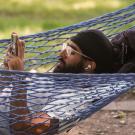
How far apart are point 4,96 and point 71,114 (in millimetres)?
347

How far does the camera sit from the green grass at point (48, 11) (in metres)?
7.04

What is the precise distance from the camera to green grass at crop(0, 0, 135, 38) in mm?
7035

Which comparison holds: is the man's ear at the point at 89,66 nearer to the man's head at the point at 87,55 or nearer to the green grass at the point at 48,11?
the man's head at the point at 87,55

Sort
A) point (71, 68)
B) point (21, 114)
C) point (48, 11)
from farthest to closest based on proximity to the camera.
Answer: point (48, 11), point (71, 68), point (21, 114)

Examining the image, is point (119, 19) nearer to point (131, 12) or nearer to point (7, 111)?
point (131, 12)

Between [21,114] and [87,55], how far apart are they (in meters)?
0.51

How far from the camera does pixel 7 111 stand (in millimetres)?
2922

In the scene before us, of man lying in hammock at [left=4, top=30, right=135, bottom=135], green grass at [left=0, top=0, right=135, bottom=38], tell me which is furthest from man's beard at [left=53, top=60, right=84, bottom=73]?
green grass at [left=0, top=0, right=135, bottom=38]

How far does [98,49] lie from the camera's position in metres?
3.22

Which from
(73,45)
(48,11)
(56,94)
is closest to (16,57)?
(56,94)

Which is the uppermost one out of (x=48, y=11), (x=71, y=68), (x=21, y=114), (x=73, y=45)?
(x=48, y=11)

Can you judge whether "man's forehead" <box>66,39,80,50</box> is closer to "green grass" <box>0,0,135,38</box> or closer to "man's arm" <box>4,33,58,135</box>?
"man's arm" <box>4,33,58,135</box>

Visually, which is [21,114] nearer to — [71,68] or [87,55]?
[71,68]

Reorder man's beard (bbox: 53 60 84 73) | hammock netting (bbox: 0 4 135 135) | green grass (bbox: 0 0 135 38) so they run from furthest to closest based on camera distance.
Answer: green grass (bbox: 0 0 135 38) → man's beard (bbox: 53 60 84 73) → hammock netting (bbox: 0 4 135 135)
